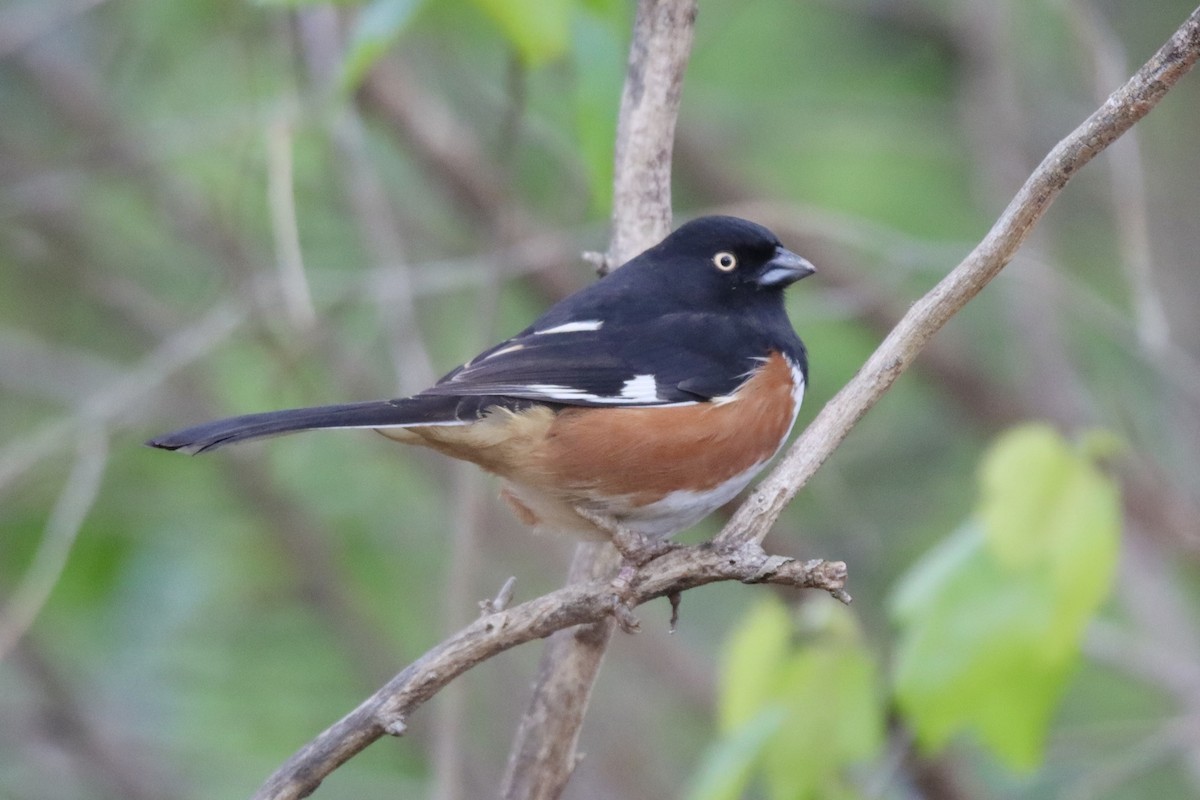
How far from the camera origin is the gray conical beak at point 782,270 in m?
3.41

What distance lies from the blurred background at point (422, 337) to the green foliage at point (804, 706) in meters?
0.98

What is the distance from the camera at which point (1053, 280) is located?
4035mm

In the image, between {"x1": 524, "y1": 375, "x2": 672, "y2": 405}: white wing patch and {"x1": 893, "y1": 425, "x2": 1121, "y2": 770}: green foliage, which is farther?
{"x1": 524, "y1": 375, "x2": 672, "y2": 405}: white wing patch

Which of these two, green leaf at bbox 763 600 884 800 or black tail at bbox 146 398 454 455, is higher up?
black tail at bbox 146 398 454 455

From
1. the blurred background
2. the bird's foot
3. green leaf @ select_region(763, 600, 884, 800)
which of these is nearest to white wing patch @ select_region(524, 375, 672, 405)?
the bird's foot

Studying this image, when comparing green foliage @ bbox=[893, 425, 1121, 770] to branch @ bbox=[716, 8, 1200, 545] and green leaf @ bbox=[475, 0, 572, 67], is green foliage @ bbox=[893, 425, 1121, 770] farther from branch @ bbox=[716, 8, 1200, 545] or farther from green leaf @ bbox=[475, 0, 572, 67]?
green leaf @ bbox=[475, 0, 572, 67]

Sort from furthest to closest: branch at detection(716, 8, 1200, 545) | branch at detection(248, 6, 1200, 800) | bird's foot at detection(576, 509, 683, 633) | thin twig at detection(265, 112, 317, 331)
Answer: thin twig at detection(265, 112, 317, 331), bird's foot at detection(576, 509, 683, 633), branch at detection(716, 8, 1200, 545), branch at detection(248, 6, 1200, 800)

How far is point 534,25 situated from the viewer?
278 centimetres

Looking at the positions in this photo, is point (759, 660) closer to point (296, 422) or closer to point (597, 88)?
point (296, 422)

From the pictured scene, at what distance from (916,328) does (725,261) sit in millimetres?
1008

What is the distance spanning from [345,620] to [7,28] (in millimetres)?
2402

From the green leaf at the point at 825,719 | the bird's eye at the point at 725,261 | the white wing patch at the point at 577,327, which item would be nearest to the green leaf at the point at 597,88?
the white wing patch at the point at 577,327

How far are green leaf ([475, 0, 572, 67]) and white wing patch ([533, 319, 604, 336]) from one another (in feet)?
2.14

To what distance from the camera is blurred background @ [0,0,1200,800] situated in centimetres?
458
